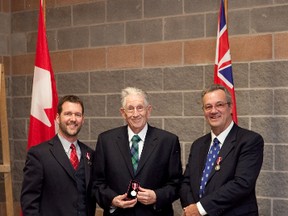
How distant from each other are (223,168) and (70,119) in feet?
2.83

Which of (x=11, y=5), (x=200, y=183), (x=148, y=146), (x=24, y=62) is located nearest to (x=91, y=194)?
(x=148, y=146)

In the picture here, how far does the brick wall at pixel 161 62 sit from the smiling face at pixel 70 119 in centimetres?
109

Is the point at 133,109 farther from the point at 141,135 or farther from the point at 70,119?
the point at 70,119

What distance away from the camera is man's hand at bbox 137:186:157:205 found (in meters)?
2.78

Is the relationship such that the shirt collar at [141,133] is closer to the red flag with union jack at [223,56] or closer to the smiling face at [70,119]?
the smiling face at [70,119]

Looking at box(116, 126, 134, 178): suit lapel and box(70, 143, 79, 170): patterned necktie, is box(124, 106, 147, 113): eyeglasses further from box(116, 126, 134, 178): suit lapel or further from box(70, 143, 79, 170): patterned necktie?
box(70, 143, 79, 170): patterned necktie

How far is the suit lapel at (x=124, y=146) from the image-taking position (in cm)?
286

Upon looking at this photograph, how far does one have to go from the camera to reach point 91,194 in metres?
2.94

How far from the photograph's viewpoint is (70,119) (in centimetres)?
289

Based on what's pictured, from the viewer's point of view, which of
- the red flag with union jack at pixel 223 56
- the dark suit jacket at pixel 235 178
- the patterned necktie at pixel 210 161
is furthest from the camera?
the red flag with union jack at pixel 223 56

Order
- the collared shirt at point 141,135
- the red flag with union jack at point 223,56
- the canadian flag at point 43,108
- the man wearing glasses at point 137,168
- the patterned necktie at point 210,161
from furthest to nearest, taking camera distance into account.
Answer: the canadian flag at point 43,108
the red flag with union jack at point 223,56
the collared shirt at point 141,135
the man wearing glasses at point 137,168
the patterned necktie at point 210,161

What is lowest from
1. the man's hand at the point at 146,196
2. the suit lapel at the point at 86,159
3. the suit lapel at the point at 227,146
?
the man's hand at the point at 146,196

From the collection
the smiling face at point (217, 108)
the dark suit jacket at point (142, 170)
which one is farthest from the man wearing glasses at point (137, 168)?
the smiling face at point (217, 108)

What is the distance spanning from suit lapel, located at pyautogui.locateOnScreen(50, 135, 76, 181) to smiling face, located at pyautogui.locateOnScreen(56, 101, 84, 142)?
0.07 metres
